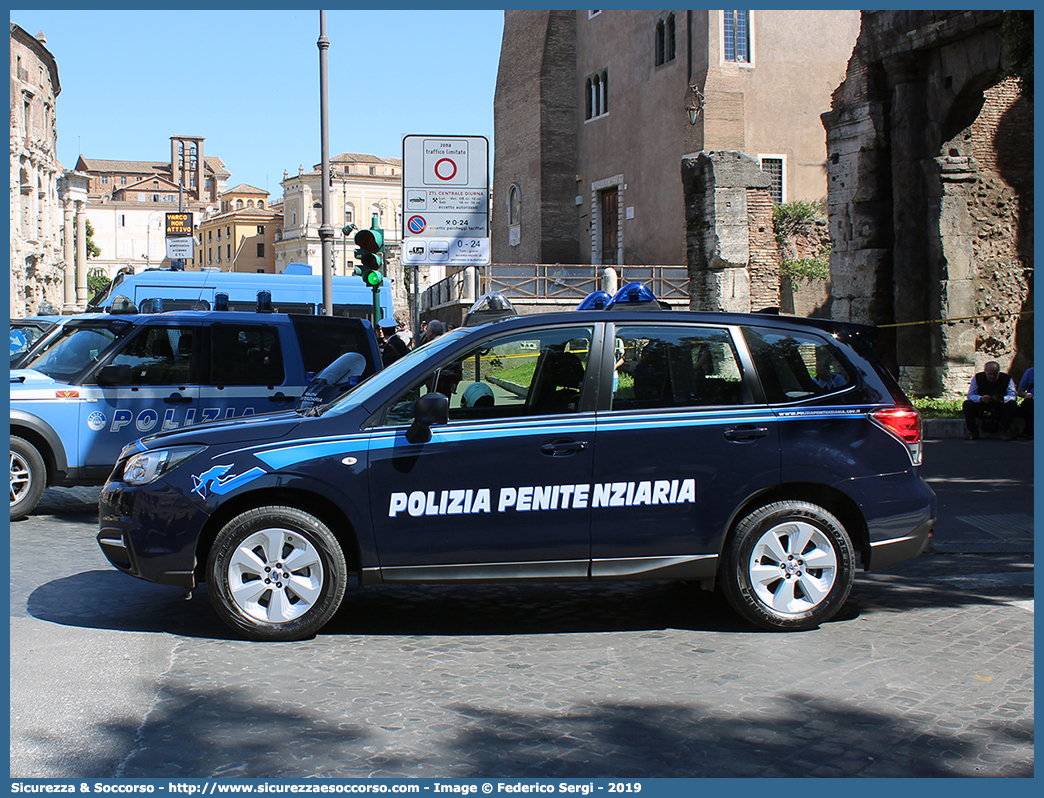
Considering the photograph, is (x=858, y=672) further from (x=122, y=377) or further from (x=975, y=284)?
(x=975, y=284)

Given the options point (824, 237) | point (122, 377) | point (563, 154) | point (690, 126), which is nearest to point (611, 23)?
point (563, 154)

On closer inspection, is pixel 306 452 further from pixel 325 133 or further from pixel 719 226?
pixel 719 226

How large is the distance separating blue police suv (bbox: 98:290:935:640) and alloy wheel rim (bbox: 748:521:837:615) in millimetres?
11

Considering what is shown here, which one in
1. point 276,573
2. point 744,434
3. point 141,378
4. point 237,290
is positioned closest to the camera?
point 276,573

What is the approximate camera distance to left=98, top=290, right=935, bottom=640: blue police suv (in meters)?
5.57

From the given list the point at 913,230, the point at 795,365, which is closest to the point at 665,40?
the point at 913,230

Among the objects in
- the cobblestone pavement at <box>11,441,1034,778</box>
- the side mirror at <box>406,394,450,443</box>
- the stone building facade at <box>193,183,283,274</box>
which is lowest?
the cobblestone pavement at <box>11,441,1034,778</box>

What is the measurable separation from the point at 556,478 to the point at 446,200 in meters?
7.90

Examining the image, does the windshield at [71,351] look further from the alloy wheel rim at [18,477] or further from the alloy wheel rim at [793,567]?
the alloy wheel rim at [793,567]

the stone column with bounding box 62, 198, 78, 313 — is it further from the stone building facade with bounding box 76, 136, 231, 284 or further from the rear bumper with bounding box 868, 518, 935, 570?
the rear bumper with bounding box 868, 518, 935, 570

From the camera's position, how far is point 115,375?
9.49 m

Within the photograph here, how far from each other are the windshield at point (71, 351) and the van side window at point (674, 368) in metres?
5.85

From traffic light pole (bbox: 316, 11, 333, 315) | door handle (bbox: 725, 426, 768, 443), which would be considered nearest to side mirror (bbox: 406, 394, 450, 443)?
door handle (bbox: 725, 426, 768, 443)

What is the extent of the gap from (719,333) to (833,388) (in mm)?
725
